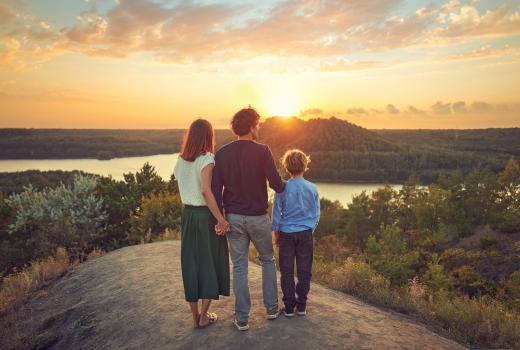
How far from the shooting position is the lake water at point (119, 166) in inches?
2110

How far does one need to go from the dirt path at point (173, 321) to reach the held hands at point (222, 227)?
1.21 meters

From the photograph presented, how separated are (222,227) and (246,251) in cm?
47

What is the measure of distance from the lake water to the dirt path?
37581 mm

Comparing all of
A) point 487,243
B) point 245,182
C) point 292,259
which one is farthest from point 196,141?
point 487,243

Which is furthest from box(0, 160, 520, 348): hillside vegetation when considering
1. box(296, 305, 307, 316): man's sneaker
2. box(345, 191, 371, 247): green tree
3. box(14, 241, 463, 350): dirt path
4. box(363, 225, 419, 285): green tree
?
box(345, 191, 371, 247): green tree

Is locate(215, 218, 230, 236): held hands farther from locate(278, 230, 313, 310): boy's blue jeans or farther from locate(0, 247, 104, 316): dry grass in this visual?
locate(0, 247, 104, 316): dry grass

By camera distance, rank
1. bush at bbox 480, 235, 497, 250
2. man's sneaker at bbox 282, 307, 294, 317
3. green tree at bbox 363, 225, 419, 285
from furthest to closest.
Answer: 1. bush at bbox 480, 235, 497, 250
2. green tree at bbox 363, 225, 419, 285
3. man's sneaker at bbox 282, 307, 294, 317

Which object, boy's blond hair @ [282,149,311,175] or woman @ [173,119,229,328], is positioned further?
boy's blond hair @ [282,149,311,175]

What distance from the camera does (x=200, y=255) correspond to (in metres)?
5.00

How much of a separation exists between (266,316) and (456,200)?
2343 inches

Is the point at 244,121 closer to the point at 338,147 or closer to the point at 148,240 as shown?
the point at 148,240

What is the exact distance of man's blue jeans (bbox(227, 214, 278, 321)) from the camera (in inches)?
186

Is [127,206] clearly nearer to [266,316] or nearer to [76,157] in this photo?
[266,316]

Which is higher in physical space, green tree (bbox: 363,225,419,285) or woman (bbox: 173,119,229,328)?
woman (bbox: 173,119,229,328)
